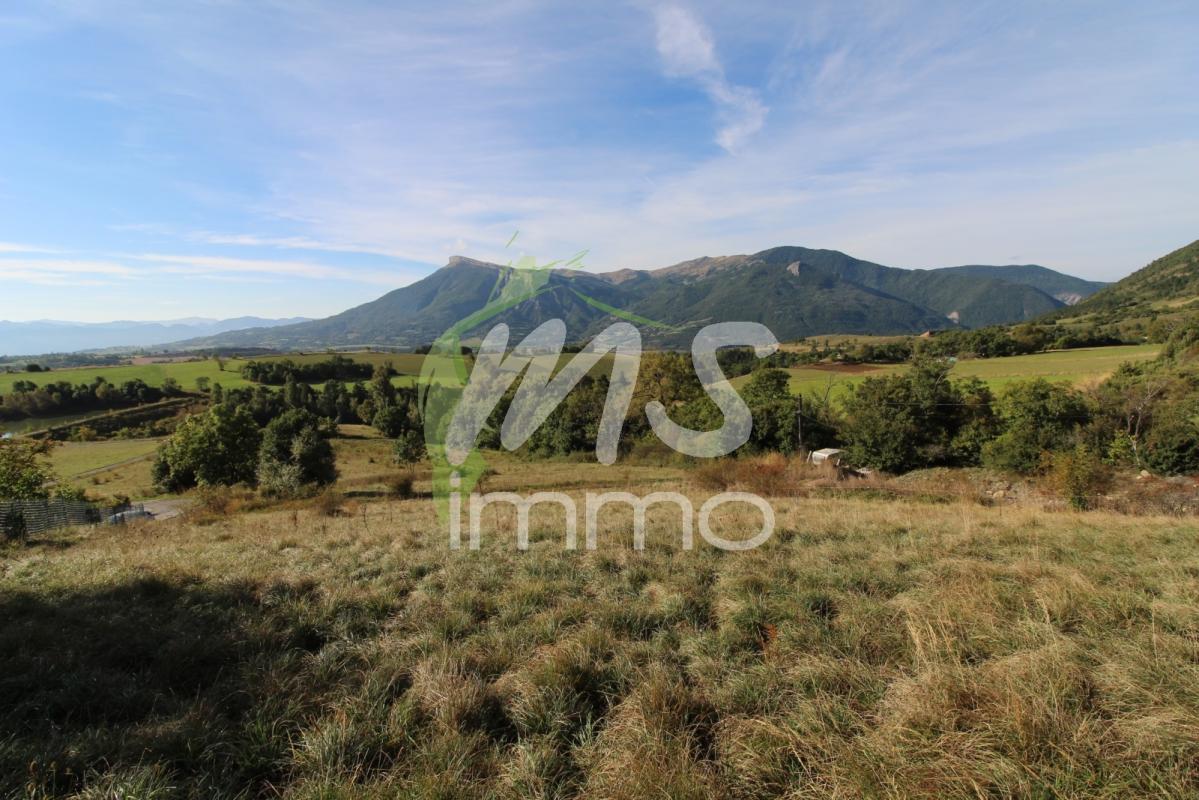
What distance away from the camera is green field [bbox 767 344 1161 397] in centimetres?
3731

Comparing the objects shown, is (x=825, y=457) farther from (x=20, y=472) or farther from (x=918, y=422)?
(x=20, y=472)

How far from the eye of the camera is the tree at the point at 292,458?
2623 cm

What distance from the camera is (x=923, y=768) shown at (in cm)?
210

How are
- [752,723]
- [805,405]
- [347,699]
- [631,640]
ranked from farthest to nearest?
[805,405] < [631,640] < [347,699] < [752,723]

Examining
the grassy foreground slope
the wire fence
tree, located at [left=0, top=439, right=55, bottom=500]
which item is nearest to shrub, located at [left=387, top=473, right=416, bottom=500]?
the wire fence

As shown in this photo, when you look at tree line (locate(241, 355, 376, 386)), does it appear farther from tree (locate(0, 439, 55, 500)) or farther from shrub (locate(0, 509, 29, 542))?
shrub (locate(0, 509, 29, 542))

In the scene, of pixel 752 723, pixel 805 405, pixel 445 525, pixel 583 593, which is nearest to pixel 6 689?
pixel 583 593

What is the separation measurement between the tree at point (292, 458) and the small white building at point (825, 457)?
29.7m

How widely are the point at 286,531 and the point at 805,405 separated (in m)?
35.8

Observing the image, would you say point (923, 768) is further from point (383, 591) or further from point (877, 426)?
point (877, 426)

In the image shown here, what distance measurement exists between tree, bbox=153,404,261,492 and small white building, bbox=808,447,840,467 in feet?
125

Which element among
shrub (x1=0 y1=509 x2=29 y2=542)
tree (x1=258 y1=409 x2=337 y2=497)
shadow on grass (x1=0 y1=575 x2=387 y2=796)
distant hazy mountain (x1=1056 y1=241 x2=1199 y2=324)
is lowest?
tree (x1=258 y1=409 x2=337 y2=497)

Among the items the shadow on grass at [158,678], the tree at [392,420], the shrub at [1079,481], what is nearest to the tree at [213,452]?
the tree at [392,420]

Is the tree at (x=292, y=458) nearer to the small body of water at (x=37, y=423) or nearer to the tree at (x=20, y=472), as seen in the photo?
the tree at (x=20, y=472)
